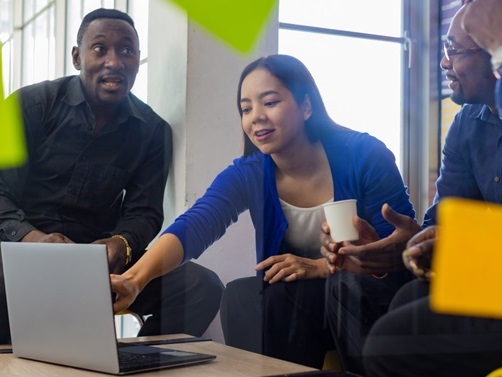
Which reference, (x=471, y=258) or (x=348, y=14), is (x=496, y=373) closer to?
(x=471, y=258)

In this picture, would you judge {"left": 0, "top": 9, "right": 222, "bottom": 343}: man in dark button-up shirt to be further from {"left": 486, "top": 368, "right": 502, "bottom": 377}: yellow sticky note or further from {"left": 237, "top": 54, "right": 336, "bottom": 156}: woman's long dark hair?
{"left": 486, "top": 368, "right": 502, "bottom": 377}: yellow sticky note

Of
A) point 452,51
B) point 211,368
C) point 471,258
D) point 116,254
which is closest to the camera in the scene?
point 471,258

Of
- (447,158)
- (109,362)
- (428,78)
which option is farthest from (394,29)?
(109,362)

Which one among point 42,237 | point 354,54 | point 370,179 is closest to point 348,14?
point 354,54

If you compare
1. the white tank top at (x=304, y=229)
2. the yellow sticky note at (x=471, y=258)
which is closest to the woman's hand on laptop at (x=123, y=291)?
the white tank top at (x=304, y=229)

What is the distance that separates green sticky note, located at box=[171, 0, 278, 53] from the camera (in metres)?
1.50

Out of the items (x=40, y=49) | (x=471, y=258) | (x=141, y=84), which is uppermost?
(x=40, y=49)

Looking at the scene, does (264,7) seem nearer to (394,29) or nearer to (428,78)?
(394,29)

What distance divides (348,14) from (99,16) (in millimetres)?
757

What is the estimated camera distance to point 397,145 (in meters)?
1.32

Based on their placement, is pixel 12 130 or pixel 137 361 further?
pixel 12 130

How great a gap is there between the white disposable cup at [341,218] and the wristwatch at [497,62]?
0.35 meters

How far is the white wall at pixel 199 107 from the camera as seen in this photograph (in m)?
1.58

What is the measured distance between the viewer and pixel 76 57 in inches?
75.6
